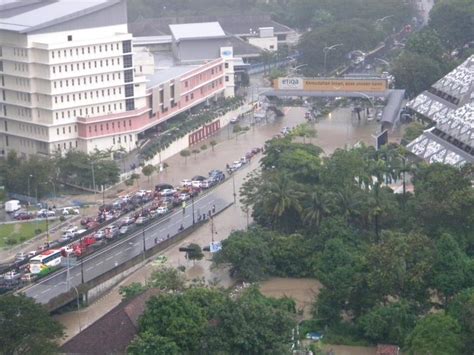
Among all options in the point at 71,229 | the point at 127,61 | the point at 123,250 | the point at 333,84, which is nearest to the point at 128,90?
the point at 127,61

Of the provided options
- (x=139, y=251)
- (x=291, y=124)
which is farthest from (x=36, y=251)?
(x=291, y=124)

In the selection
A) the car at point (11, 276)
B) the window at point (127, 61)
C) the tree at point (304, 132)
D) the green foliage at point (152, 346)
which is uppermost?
the window at point (127, 61)

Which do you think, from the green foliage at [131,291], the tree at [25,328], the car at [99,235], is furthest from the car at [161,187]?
the tree at [25,328]

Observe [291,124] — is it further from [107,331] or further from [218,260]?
[107,331]

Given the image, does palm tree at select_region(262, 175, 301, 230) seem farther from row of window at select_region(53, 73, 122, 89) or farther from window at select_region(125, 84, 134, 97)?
window at select_region(125, 84, 134, 97)

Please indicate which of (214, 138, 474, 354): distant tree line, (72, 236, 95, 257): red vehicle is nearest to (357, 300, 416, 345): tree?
(214, 138, 474, 354): distant tree line

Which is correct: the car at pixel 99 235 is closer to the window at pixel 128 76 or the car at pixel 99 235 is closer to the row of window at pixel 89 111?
the row of window at pixel 89 111

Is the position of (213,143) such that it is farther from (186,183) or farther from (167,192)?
(167,192)
